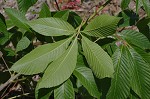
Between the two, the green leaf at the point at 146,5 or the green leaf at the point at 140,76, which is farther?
the green leaf at the point at 146,5

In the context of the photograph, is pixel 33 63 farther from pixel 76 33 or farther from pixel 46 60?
pixel 76 33

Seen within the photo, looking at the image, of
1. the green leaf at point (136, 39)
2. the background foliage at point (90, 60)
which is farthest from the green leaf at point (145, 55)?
the green leaf at point (136, 39)

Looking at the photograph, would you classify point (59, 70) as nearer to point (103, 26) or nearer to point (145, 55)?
point (103, 26)

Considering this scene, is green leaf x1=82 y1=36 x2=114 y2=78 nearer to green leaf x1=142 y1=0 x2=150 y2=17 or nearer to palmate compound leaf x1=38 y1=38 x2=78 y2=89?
palmate compound leaf x1=38 y1=38 x2=78 y2=89

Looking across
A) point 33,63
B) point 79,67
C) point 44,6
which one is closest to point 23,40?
point 44,6

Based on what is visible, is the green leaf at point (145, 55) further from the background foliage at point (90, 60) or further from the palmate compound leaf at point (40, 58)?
the palmate compound leaf at point (40, 58)

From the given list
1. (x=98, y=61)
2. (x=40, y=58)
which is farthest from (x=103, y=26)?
(x=40, y=58)
